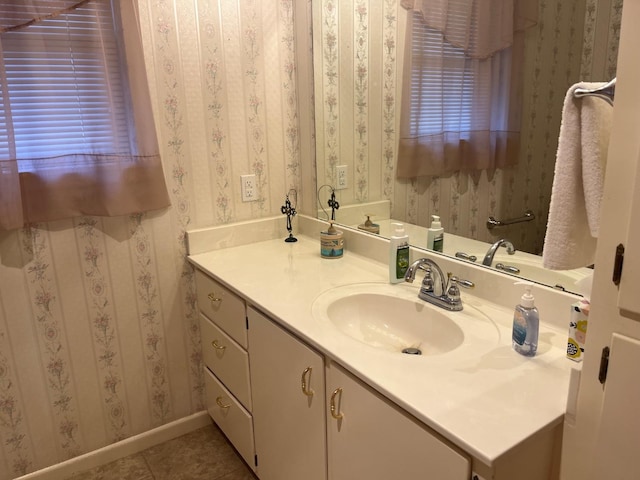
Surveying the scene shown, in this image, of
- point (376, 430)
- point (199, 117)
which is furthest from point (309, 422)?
point (199, 117)

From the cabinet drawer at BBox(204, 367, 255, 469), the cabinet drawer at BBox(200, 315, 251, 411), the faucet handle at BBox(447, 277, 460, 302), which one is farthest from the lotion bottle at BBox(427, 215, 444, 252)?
the cabinet drawer at BBox(204, 367, 255, 469)

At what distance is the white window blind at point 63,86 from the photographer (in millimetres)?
1470

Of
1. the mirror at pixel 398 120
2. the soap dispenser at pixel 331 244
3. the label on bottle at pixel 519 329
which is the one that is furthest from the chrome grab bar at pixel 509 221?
the soap dispenser at pixel 331 244

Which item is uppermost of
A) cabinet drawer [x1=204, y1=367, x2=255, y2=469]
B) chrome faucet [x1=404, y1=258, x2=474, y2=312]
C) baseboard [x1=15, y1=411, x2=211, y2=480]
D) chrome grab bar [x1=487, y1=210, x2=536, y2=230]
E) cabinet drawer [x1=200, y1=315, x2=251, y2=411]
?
chrome grab bar [x1=487, y1=210, x2=536, y2=230]

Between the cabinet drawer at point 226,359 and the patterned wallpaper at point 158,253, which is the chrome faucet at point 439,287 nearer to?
the cabinet drawer at point 226,359

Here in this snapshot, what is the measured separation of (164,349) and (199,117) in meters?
0.96

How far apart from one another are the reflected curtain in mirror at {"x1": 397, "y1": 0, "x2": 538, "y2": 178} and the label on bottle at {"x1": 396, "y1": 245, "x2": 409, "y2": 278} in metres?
0.29

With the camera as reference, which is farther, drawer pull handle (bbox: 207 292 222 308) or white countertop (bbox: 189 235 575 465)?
drawer pull handle (bbox: 207 292 222 308)

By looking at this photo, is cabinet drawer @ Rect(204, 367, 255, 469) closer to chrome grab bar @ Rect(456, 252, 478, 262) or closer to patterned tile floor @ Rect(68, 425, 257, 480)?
patterned tile floor @ Rect(68, 425, 257, 480)

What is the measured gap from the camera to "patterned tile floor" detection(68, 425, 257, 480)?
1861 millimetres

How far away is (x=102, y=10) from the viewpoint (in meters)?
1.57

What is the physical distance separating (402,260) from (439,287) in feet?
0.63

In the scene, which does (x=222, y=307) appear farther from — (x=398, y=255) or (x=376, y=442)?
(x=376, y=442)

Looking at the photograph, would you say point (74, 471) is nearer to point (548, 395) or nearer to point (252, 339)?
point (252, 339)
